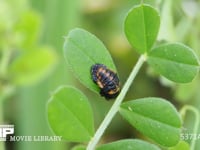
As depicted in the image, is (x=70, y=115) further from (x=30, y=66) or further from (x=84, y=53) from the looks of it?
(x=30, y=66)

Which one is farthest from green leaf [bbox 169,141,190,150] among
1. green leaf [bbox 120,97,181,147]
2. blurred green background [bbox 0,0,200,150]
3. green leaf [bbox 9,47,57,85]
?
blurred green background [bbox 0,0,200,150]

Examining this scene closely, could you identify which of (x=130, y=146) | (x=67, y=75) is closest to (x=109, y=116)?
(x=130, y=146)

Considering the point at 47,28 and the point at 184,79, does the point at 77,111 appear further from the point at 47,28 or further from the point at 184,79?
the point at 47,28

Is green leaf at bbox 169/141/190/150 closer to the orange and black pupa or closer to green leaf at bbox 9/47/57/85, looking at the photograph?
the orange and black pupa

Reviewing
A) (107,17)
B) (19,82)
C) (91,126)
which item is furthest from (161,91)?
(91,126)

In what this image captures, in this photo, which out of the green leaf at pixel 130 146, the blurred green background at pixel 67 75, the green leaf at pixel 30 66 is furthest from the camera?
the blurred green background at pixel 67 75

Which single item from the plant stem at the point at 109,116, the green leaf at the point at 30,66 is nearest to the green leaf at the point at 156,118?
the plant stem at the point at 109,116

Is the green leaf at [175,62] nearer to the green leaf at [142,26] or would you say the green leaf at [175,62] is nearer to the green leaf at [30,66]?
the green leaf at [142,26]
